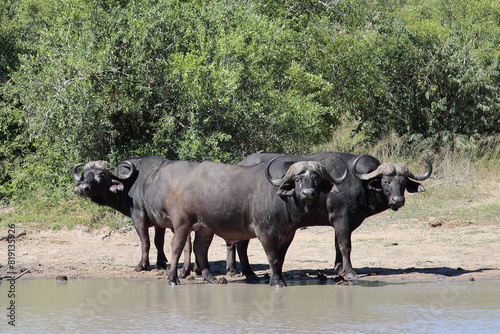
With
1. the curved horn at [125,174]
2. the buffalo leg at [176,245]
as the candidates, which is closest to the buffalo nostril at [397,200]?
the buffalo leg at [176,245]

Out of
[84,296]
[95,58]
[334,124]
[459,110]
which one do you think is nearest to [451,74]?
[459,110]

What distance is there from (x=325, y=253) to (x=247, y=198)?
3327 mm

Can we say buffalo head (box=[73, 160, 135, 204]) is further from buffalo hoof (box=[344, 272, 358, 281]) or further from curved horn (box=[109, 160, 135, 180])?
buffalo hoof (box=[344, 272, 358, 281])

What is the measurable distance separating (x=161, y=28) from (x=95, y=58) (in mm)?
1675

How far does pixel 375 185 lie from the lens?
10.2 m

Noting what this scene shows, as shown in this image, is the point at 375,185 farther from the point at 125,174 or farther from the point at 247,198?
the point at 125,174

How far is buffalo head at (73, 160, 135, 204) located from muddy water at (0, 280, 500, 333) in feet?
5.95

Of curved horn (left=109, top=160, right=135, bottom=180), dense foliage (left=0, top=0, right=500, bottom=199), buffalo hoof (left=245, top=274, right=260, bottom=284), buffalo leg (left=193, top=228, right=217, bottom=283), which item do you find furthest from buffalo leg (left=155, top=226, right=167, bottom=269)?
dense foliage (left=0, top=0, right=500, bottom=199)

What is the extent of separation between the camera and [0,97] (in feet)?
53.5

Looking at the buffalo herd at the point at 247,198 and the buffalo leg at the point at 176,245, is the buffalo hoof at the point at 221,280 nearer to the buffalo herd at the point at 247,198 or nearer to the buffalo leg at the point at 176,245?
the buffalo herd at the point at 247,198

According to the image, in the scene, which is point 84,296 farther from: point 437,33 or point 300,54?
point 437,33

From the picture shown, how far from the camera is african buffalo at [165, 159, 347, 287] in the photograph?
8789 millimetres

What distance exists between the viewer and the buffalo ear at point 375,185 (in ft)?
33.5

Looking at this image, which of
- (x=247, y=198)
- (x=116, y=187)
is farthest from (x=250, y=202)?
(x=116, y=187)
